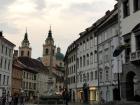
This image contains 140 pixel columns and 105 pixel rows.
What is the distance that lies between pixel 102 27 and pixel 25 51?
138 meters

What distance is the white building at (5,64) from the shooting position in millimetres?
83250

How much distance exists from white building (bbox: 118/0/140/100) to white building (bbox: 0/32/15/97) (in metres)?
44.2

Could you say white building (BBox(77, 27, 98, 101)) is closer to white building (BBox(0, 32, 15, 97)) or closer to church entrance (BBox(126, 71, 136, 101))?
white building (BBox(0, 32, 15, 97))

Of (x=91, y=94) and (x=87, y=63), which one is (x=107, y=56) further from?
(x=87, y=63)

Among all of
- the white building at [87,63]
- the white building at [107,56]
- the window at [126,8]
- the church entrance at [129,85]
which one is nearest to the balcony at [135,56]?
the church entrance at [129,85]

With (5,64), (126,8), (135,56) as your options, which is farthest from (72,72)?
(135,56)

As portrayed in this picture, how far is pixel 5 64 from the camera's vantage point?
285 ft

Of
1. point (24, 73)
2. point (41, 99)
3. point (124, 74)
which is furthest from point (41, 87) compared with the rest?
point (124, 74)

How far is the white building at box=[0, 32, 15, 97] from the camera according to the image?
83.2 m

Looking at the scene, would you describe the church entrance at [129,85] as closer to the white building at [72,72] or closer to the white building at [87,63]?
the white building at [87,63]

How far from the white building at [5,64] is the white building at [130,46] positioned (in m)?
44.2

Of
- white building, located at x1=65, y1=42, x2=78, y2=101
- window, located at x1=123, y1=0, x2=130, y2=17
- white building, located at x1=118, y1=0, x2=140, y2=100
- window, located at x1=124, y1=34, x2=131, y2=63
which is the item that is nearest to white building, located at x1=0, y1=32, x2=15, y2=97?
white building, located at x1=65, y1=42, x2=78, y2=101

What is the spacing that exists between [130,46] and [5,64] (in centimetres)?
5229

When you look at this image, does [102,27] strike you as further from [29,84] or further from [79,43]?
[29,84]
